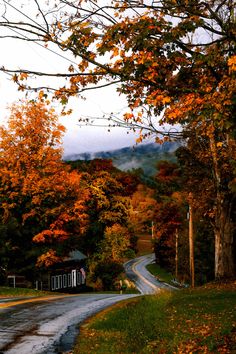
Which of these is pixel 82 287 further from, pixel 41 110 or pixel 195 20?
pixel 195 20

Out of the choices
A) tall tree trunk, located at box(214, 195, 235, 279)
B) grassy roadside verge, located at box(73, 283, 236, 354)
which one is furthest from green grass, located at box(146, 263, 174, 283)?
grassy roadside verge, located at box(73, 283, 236, 354)

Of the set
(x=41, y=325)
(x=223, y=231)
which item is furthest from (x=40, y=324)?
(x=223, y=231)

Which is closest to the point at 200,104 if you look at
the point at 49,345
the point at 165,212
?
the point at 49,345

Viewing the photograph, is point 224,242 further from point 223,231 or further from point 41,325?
point 41,325

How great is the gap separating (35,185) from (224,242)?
14683 millimetres

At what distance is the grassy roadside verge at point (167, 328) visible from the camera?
9.37 meters

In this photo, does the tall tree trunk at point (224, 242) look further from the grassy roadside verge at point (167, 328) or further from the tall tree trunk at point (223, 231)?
the grassy roadside verge at point (167, 328)

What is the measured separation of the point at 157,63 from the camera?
8367 mm

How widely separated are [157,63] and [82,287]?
47644 millimetres

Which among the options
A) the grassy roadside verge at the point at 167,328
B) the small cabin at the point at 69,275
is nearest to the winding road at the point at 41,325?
the grassy roadside verge at the point at 167,328

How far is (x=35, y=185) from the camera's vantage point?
3200cm

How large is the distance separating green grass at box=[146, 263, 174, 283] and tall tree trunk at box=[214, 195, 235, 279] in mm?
44978

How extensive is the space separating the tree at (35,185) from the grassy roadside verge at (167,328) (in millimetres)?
16948

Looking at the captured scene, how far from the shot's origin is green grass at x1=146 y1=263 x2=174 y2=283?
7002 cm
